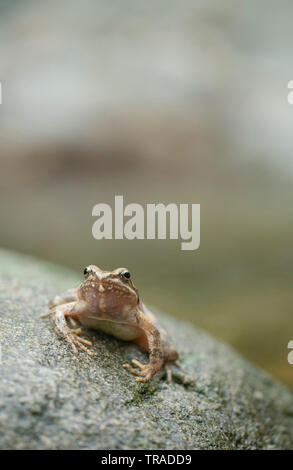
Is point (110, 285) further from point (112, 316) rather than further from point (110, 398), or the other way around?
point (110, 398)

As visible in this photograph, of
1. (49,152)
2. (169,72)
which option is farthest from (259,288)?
(169,72)

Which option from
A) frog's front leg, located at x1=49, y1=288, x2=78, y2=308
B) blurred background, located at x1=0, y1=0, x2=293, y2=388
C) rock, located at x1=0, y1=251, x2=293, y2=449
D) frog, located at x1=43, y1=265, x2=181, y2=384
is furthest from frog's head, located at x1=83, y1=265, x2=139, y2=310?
blurred background, located at x1=0, y1=0, x2=293, y2=388

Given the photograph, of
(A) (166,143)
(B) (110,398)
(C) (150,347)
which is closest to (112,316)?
(C) (150,347)

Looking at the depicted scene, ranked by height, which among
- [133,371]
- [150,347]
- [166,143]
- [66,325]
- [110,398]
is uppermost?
[166,143]

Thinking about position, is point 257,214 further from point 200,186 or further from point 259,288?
point 259,288

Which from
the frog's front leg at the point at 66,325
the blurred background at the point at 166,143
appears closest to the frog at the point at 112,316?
the frog's front leg at the point at 66,325

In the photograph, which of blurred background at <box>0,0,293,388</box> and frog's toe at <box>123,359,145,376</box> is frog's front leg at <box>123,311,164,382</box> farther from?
blurred background at <box>0,0,293,388</box>

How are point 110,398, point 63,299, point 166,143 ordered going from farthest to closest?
point 166,143
point 63,299
point 110,398

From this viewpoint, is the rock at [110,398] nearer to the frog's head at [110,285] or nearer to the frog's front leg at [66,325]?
the frog's front leg at [66,325]
